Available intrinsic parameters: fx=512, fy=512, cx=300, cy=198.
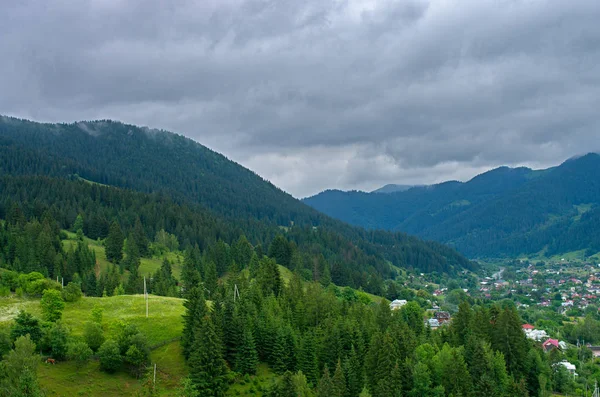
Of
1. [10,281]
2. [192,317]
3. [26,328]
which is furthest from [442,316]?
[26,328]

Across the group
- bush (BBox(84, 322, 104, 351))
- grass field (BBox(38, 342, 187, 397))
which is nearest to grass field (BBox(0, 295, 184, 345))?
bush (BBox(84, 322, 104, 351))

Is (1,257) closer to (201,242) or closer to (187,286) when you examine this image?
(187,286)

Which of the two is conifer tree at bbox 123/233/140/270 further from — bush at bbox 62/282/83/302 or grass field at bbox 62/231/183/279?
bush at bbox 62/282/83/302

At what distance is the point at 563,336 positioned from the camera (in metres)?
146

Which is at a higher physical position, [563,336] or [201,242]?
[201,242]

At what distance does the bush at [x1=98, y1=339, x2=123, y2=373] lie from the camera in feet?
229

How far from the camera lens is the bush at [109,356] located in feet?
229

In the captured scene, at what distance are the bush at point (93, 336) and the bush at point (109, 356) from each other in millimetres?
2816

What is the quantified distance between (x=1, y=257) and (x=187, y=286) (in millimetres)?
48944

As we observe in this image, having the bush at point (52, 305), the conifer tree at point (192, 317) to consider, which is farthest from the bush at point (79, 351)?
the conifer tree at point (192, 317)

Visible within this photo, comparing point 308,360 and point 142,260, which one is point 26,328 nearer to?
point 308,360

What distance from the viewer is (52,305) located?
260 ft

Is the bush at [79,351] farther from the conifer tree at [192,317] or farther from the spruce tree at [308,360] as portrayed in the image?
the spruce tree at [308,360]

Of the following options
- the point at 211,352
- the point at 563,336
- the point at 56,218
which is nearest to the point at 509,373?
the point at 211,352
